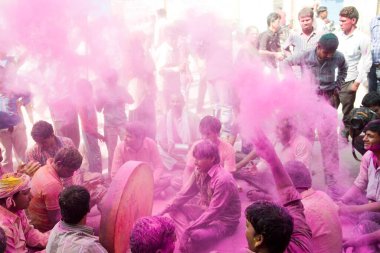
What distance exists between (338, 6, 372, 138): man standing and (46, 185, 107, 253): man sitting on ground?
4.84 metres

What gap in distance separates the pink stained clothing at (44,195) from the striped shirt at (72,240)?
0.91 metres

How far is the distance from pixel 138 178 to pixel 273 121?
5.77ft

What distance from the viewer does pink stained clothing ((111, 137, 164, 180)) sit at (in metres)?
5.17

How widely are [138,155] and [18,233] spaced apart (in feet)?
6.89

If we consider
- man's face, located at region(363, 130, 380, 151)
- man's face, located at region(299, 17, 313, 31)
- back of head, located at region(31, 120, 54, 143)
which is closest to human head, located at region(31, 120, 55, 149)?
back of head, located at region(31, 120, 54, 143)

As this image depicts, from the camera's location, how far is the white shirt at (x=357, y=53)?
21.9ft

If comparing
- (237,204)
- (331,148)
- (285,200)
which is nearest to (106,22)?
(237,204)

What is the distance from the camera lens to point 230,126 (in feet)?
21.5

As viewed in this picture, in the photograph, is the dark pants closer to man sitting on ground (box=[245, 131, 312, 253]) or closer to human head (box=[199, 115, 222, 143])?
human head (box=[199, 115, 222, 143])

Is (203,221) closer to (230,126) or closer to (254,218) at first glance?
(254,218)

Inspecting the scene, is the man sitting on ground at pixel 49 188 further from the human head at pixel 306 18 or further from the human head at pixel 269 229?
the human head at pixel 306 18

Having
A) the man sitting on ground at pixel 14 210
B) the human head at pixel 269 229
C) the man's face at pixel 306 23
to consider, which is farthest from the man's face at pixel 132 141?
the man's face at pixel 306 23

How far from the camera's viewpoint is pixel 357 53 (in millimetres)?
6727

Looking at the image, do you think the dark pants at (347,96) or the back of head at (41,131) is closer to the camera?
the back of head at (41,131)
